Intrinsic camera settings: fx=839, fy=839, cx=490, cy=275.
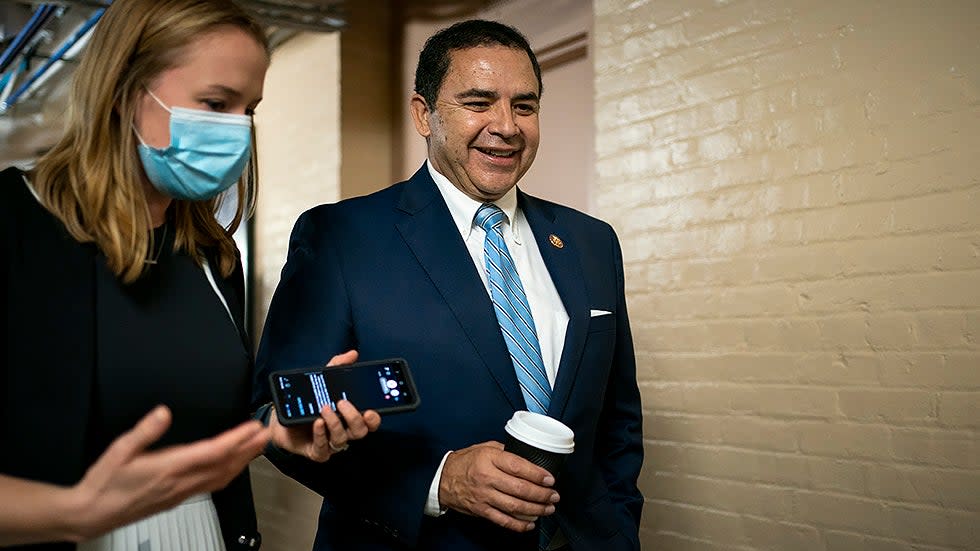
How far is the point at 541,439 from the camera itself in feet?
4.04

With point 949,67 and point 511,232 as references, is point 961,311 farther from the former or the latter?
point 511,232

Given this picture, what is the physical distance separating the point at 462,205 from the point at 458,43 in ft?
1.08

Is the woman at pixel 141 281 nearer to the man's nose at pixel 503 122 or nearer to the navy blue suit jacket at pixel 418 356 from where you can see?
the navy blue suit jacket at pixel 418 356

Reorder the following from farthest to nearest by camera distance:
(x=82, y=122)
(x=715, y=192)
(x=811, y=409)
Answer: (x=715, y=192) < (x=811, y=409) < (x=82, y=122)

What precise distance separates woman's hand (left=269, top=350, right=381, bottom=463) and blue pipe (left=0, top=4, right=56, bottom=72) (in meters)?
2.94

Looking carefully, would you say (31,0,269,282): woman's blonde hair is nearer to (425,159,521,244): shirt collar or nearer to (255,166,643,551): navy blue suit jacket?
(255,166,643,551): navy blue suit jacket

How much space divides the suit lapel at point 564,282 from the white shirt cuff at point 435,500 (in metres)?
0.23

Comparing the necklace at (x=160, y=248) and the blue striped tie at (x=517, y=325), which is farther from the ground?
the necklace at (x=160, y=248)

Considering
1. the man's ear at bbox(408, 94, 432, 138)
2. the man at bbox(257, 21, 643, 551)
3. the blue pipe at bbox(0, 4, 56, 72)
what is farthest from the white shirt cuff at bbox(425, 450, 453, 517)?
the blue pipe at bbox(0, 4, 56, 72)

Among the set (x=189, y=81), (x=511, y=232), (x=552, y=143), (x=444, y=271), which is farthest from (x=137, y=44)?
(x=552, y=143)

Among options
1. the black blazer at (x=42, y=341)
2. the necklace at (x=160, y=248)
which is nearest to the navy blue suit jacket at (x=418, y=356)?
the necklace at (x=160, y=248)

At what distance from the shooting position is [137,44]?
1.09 m

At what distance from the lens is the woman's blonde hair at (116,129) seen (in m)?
1.05

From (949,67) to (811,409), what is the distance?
0.82 meters
